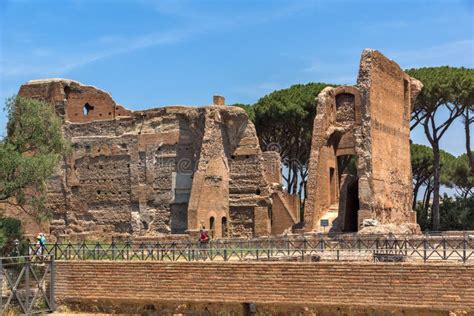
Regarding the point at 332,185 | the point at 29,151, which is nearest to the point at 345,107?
the point at 332,185

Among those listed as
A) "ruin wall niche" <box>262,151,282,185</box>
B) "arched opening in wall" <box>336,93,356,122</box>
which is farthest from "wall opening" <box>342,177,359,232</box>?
"ruin wall niche" <box>262,151,282,185</box>

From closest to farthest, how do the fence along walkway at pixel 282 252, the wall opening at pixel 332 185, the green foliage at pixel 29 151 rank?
the fence along walkway at pixel 282 252 < the green foliage at pixel 29 151 < the wall opening at pixel 332 185

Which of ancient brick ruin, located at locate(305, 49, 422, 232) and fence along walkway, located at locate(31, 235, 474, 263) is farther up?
ancient brick ruin, located at locate(305, 49, 422, 232)

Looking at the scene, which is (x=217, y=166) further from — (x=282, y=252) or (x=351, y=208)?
(x=282, y=252)

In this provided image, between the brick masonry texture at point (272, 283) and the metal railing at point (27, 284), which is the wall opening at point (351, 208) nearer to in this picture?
the brick masonry texture at point (272, 283)

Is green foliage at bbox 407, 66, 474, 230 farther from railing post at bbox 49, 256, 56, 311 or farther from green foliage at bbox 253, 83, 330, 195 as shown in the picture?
railing post at bbox 49, 256, 56, 311

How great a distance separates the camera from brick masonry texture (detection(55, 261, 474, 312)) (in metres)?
15.8

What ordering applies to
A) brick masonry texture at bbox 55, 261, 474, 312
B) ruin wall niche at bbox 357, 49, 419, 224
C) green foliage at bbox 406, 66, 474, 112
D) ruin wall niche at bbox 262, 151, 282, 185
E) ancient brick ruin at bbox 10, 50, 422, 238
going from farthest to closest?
green foliage at bbox 406, 66, 474, 112 → ruin wall niche at bbox 262, 151, 282, 185 → ancient brick ruin at bbox 10, 50, 422, 238 → ruin wall niche at bbox 357, 49, 419, 224 → brick masonry texture at bbox 55, 261, 474, 312

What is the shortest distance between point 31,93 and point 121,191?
7.05m

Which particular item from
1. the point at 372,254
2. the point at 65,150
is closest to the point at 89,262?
the point at 65,150

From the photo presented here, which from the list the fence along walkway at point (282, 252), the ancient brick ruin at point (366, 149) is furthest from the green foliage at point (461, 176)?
the fence along walkway at point (282, 252)

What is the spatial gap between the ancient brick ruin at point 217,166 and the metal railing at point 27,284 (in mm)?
12254

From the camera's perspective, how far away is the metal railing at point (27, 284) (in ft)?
61.6

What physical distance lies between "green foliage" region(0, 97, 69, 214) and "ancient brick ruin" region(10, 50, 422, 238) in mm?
10596
